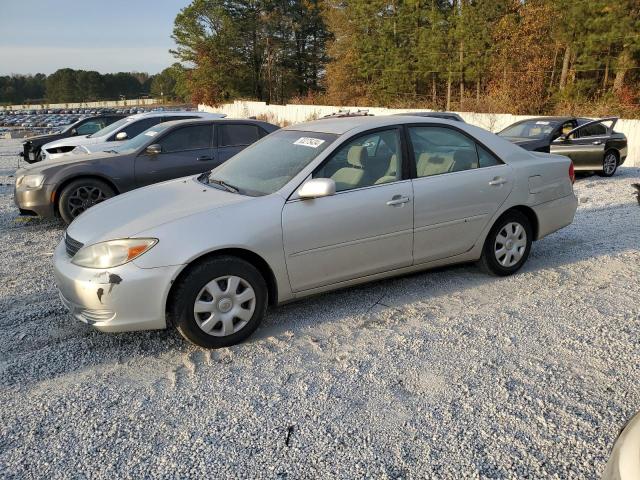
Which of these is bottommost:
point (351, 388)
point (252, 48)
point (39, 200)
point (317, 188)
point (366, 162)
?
point (351, 388)

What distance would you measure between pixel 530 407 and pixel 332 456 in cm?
121

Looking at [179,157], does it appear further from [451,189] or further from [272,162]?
[451,189]

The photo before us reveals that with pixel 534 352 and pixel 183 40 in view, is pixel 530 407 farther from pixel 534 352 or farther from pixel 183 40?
pixel 183 40

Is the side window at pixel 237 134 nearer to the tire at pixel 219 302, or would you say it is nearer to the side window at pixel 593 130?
the tire at pixel 219 302

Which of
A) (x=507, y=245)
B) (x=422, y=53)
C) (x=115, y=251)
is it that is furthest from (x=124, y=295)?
(x=422, y=53)

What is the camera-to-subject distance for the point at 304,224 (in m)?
3.82

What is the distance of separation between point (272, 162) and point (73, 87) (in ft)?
485

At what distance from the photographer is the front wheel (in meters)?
11.6

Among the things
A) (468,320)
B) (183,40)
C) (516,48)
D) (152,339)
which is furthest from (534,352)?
(183,40)

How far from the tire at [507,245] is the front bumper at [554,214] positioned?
126 millimetres

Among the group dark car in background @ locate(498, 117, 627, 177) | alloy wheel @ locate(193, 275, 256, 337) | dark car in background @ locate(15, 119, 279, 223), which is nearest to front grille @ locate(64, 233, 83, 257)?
alloy wheel @ locate(193, 275, 256, 337)

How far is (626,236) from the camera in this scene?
20.8 ft

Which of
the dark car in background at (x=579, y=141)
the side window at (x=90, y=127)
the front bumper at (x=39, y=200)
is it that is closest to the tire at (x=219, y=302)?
the front bumper at (x=39, y=200)

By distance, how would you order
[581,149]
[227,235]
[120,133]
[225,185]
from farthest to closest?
[581,149]
[120,133]
[225,185]
[227,235]
